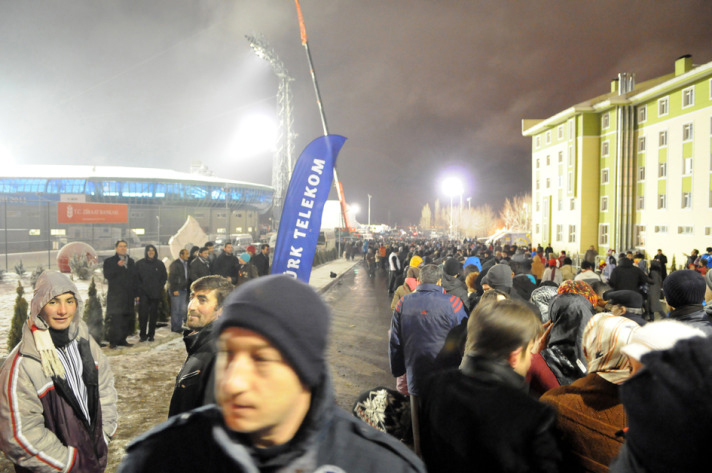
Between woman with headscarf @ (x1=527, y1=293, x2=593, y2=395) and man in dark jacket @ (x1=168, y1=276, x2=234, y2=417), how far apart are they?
2280 mm

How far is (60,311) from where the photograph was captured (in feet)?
9.37

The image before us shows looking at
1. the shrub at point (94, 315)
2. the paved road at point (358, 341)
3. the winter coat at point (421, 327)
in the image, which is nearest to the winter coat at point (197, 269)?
the shrub at point (94, 315)

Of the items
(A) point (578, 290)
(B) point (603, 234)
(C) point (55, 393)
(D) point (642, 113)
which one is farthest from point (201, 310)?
(B) point (603, 234)

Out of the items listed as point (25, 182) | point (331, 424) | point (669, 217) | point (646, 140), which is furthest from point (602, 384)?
point (25, 182)

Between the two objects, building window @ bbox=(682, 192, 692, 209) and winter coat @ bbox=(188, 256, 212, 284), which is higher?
building window @ bbox=(682, 192, 692, 209)

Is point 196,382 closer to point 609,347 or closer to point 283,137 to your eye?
point 609,347

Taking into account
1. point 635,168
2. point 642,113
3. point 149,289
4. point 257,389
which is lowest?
point 149,289

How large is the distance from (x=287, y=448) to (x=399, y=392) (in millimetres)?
1229

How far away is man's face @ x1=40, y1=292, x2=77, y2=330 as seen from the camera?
2801mm

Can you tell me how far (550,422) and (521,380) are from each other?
34cm

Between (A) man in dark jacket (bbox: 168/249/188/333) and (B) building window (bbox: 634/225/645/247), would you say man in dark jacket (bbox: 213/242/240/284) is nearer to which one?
(A) man in dark jacket (bbox: 168/249/188/333)

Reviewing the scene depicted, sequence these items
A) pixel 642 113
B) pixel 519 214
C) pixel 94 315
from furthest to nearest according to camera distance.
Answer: pixel 519 214, pixel 642 113, pixel 94 315

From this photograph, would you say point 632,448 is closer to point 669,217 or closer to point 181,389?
point 181,389

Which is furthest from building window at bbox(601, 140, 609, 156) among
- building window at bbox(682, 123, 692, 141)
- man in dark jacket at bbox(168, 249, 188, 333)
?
man in dark jacket at bbox(168, 249, 188, 333)
